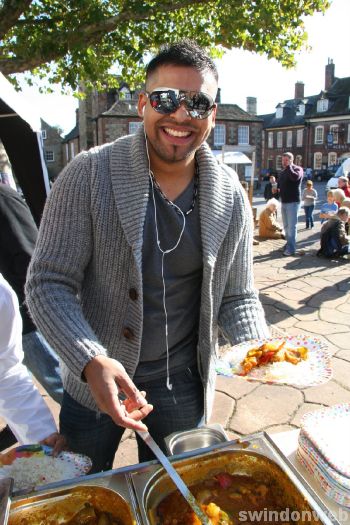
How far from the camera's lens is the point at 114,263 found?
1.43m

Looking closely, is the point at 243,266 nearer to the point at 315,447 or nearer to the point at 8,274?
the point at 315,447

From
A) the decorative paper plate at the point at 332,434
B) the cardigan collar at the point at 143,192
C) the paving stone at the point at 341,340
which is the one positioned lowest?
the paving stone at the point at 341,340

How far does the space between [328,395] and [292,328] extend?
1.42 m

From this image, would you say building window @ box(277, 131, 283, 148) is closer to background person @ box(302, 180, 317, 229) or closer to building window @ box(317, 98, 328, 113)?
building window @ box(317, 98, 328, 113)

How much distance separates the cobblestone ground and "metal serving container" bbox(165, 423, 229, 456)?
61.4 inches

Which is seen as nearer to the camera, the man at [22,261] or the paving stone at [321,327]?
the man at [22,261]

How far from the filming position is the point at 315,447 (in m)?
1.27

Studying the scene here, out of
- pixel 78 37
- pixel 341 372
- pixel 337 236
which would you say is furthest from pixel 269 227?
pixel 341 372

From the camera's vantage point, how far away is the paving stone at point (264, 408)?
10.3ft

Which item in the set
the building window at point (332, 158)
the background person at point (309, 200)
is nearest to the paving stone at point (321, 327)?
the background person at point (309, 200)

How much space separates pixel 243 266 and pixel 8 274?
4.48 ft

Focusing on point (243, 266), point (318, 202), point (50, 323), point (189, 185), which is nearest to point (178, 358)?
point (243, 266)

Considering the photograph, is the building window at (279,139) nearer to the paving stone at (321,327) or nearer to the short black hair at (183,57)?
the paving stone at (321,327)

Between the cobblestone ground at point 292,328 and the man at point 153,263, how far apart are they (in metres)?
1.40
